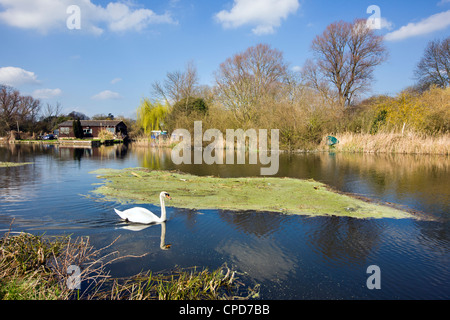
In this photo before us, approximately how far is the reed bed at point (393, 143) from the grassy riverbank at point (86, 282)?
23.0 metres

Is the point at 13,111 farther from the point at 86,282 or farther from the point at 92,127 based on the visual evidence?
the point at 86,282

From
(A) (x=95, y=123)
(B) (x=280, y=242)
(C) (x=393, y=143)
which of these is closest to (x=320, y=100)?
(C) (x=393, y=143)

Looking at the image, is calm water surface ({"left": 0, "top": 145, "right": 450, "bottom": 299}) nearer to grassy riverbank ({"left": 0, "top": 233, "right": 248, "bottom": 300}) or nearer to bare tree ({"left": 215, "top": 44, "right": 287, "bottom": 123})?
grassy riverbank ({"left": 0, "top": 233, "right": 248, "bottom": 300})

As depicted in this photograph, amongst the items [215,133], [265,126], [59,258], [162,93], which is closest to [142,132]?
[162,93]

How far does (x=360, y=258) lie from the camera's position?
15.8 feet

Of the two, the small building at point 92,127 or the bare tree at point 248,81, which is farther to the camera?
the small building at point 92,127

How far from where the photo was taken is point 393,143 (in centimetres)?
2342

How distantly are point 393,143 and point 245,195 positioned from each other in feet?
63.6

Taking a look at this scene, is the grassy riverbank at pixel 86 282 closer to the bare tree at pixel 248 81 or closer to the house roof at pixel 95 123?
the bare tree at pixel 248 81

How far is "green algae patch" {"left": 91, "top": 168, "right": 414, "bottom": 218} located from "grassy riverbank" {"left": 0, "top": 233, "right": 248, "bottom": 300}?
3.62 meters

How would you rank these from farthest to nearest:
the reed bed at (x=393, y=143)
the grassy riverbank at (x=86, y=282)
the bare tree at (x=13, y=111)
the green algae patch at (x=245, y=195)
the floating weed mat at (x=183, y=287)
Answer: the bare tree at (x=13, y=111) < the reed bed at (x=393, y=143) < the green algae patch at (x=245, y=195) < the floating weed mat at (x=183, y=287) < the grassy riverbank at (x=86, y=282)

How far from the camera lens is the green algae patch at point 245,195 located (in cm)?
742

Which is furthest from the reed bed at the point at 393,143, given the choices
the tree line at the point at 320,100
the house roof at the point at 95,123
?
the house roof at the point at 95,123
